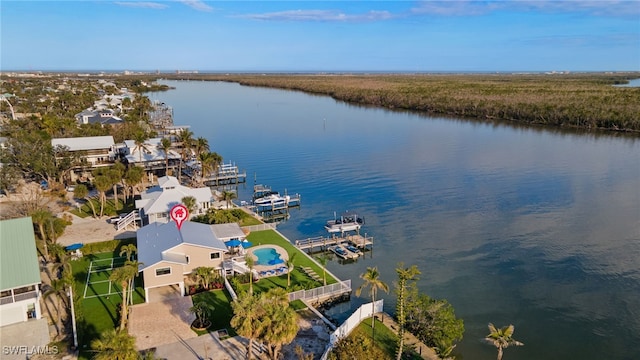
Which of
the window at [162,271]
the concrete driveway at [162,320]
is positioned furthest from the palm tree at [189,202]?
the window at [162,271]

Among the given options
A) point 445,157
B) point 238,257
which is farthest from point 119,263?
point 445,157

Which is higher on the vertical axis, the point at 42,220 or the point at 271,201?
the point at 42,220

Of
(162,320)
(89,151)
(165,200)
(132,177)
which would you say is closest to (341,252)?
(165,200)

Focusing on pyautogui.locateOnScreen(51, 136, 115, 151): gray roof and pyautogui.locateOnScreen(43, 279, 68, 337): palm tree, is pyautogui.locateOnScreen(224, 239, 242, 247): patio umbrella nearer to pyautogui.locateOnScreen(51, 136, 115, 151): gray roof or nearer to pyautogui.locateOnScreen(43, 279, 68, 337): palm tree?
pyautogui.locateOnScreen(43, 279, 68, 337): palm tree

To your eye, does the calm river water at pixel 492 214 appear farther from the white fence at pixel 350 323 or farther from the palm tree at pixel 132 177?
the palm tree at pixel 132 177

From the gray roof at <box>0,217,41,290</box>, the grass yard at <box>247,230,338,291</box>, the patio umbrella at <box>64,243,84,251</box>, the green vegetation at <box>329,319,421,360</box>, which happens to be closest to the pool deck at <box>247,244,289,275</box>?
Answer: the grass yard at <box>247,230,338,291</box>

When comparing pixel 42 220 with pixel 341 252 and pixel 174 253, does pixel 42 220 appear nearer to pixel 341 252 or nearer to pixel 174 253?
pixel 174 253

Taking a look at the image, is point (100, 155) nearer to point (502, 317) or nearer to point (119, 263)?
point (119, 263)
